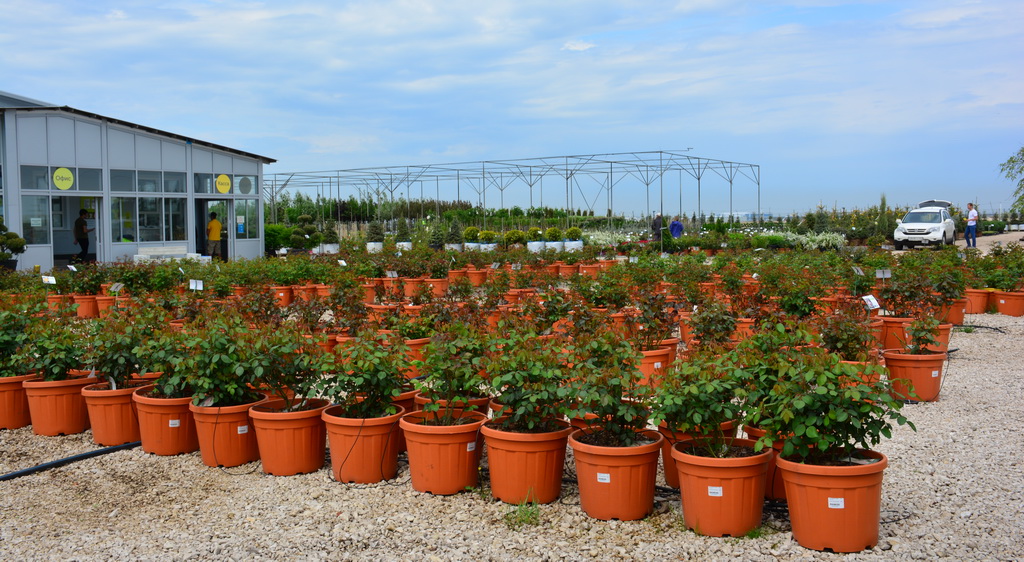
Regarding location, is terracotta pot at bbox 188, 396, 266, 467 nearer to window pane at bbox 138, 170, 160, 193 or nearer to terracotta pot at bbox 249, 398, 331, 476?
terracotta pot at bbox 249, 398, 331, 476

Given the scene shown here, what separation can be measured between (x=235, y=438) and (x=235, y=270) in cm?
707

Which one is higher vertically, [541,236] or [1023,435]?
[541,236]

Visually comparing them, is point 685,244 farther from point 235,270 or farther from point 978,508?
point 978,508

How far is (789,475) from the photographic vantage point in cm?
340

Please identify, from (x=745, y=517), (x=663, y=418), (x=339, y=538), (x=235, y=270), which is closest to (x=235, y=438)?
(x=339, y=538)

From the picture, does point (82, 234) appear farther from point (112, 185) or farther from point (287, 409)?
point (287, 409)

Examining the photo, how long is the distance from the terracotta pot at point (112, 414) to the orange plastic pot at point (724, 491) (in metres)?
3.61

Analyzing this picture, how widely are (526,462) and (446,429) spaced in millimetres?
461

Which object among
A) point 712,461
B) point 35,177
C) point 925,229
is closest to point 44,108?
point 35,177

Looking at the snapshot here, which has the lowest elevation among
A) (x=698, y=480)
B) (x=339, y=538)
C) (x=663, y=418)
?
(x=339, y=538)

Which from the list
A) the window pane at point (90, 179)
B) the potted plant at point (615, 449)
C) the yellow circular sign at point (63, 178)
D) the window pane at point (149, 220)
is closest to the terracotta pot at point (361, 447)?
the potted plant at point (615, 449)

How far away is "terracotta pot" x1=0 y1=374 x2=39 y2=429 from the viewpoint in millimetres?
5613

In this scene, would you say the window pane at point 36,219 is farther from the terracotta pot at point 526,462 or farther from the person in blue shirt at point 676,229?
the person in blue shirt at point 676,229

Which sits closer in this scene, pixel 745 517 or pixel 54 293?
pixel 745 517
